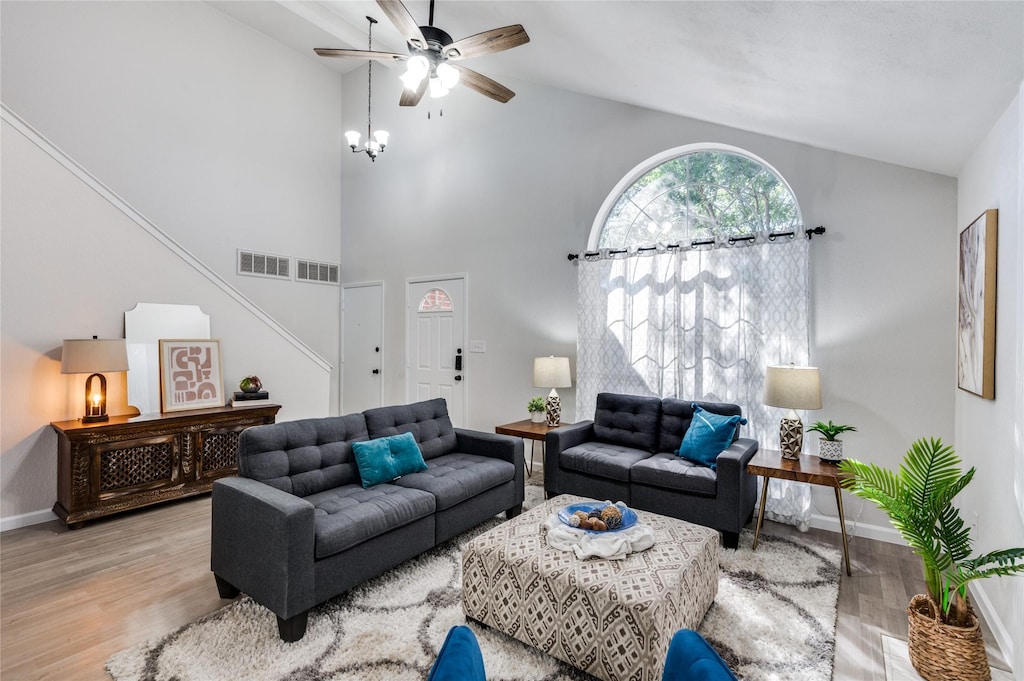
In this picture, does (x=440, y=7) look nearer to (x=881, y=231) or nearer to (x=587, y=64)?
(x=587, y=64)

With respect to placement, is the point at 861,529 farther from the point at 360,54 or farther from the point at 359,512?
the point at 360,54

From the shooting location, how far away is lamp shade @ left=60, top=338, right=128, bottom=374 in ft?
11.4

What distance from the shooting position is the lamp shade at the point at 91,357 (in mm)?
3486

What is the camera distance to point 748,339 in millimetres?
3775

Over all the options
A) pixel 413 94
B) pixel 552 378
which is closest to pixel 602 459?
pixel 552 378

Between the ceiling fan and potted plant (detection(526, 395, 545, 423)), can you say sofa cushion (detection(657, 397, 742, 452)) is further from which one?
the ceiling fan

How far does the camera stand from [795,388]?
123 inches

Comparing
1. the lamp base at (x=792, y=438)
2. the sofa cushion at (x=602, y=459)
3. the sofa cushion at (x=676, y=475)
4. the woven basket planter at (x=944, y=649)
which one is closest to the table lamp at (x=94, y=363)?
the sofa cushion at (x=602, y=459)

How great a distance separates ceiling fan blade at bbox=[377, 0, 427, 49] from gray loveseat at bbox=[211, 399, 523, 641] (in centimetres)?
234

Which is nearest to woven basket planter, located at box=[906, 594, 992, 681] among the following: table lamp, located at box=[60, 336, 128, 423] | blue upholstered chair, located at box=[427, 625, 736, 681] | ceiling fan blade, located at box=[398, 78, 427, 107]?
blue upholstered chair, located at box=[427, 625, 736, 681]

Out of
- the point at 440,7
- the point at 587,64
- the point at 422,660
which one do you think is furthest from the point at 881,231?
the point at 422,660

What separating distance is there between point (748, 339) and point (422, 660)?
3110 mm

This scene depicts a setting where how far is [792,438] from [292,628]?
3094 millimetres

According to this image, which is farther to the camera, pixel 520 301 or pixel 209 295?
pixel 520 301
